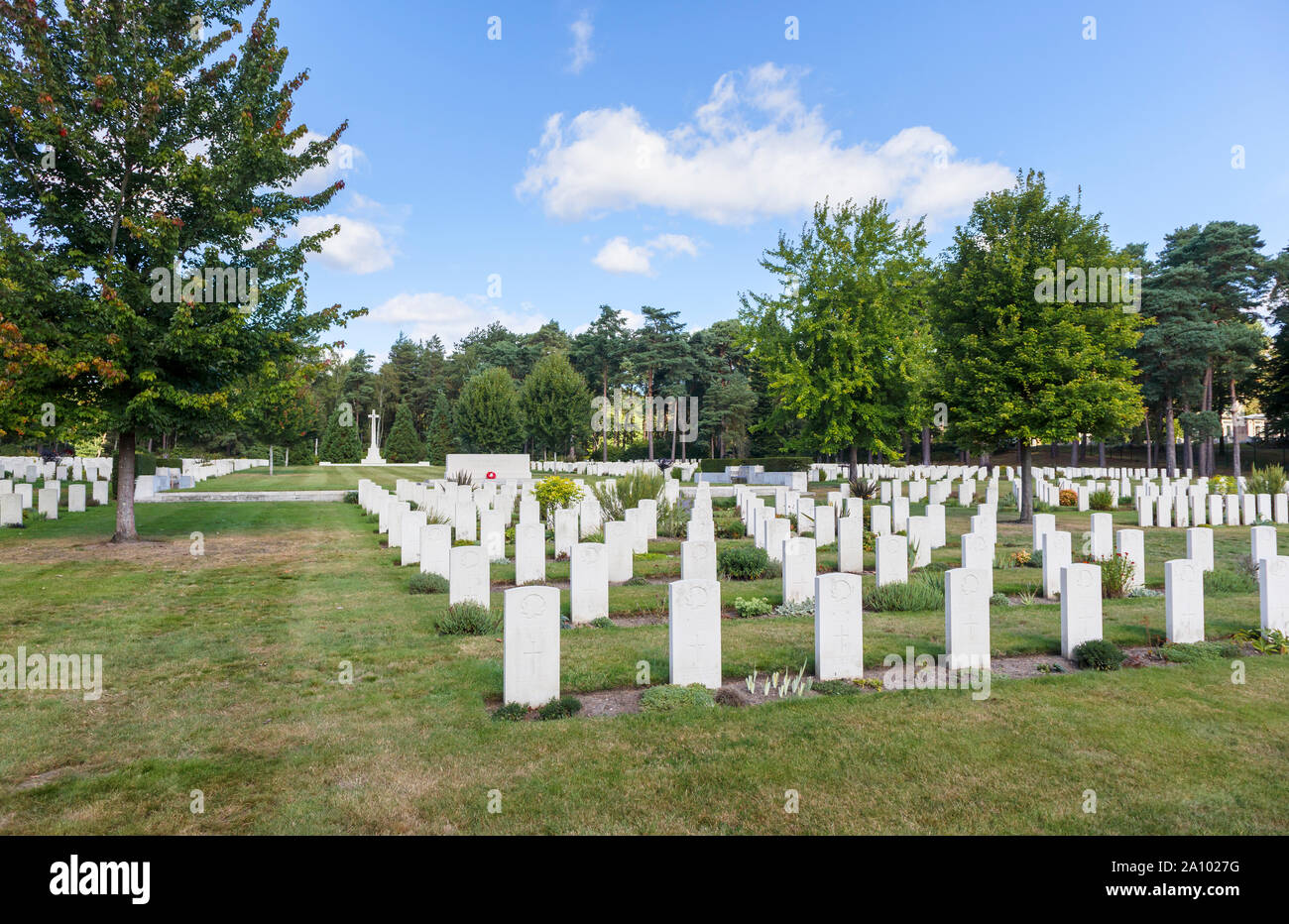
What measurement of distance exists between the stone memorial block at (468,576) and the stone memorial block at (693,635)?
3.08 m

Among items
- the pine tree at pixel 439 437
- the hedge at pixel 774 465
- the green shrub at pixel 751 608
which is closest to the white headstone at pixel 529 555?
the green shrub at pixel 751 608

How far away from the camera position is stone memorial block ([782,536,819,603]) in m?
8.92

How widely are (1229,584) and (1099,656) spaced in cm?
517

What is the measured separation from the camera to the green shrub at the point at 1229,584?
31.0 feet

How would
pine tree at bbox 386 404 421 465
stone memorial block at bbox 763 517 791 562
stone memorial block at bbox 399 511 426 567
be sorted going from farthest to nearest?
pine tree at bbox 386 404 421 465, stone memorial block at bbox 399 511 426 567, stone memorial block at bbox 763 517 791 562

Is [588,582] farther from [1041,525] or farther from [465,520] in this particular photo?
[1041,525]

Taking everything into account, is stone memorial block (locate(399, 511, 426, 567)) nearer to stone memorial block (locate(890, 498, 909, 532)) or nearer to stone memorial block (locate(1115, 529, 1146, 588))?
stone memorial block (locate(890, 498, 909, 532))

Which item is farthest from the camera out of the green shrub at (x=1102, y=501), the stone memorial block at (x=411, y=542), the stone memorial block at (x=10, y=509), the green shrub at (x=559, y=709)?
the green shrub at (x=1102, y=501)

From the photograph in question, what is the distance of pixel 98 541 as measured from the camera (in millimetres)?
13688

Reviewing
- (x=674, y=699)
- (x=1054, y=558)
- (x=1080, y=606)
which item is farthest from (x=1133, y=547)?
(x=674, y=699)

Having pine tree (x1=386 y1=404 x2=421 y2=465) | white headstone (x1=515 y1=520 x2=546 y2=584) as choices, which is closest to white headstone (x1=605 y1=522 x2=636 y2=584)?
white headstone (x1=515 y1=520 x2=546 y2=584)

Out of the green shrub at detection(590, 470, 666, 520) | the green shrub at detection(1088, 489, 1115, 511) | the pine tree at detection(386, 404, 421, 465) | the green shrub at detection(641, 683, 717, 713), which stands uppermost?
the pine tree at detection(386, 404, 421, 465)

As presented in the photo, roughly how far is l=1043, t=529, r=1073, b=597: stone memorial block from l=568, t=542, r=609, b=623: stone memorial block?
6155 mm

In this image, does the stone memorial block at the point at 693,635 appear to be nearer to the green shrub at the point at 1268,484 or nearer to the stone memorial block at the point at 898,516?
the stone memorial block at the point at 898,516
